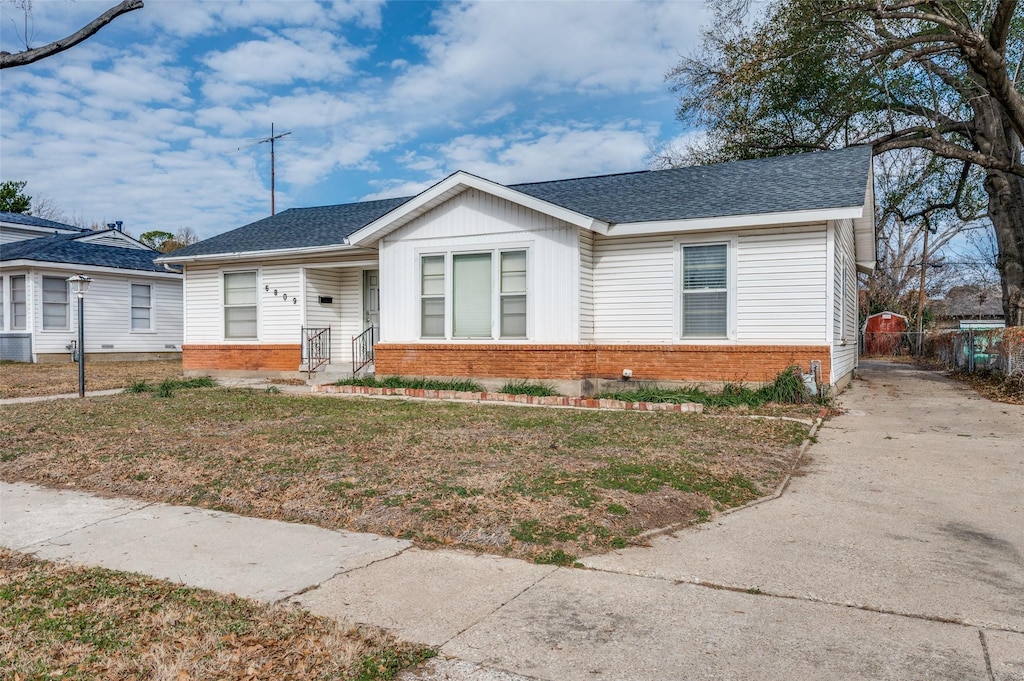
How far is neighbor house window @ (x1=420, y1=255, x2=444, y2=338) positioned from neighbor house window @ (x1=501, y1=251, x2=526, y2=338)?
1370mm

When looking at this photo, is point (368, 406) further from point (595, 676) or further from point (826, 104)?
point (826, 104)

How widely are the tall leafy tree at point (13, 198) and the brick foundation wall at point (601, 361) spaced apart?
41.3 m

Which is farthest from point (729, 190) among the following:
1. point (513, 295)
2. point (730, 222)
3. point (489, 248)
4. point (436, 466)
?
point (436, 466)

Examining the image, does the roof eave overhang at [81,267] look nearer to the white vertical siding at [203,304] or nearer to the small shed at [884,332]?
the white vertical siding at [203,304]

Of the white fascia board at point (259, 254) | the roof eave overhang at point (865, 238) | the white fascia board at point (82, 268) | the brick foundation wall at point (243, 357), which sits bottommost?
the brick foundation wall at point (243, 357)

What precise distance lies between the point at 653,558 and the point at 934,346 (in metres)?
30.1

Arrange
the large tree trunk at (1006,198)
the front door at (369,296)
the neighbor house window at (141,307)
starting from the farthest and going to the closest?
the neighbor house window at (141,307)
the large tree trunk at (1006,198)
the front door at (369,296)

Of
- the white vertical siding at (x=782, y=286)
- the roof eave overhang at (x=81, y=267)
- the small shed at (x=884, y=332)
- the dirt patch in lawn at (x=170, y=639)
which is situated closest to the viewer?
the dirt patch in lawn at (x=170, y=639)

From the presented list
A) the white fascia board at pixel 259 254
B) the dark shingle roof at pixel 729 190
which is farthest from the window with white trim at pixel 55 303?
the dark shingle roof at pixel 729 190

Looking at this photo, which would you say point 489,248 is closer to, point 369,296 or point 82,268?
point 369,296

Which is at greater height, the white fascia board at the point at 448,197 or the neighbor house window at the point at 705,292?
the white fascia board at the point at 448,197

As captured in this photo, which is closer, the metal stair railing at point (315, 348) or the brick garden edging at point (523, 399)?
the brick garden edging at point (523, 399)

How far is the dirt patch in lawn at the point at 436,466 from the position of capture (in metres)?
5.07

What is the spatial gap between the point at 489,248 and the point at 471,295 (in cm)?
98
